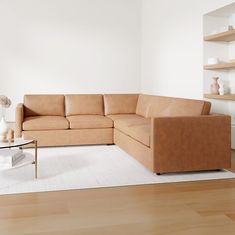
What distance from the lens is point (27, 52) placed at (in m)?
7.55

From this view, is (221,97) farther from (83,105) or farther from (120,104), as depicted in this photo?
(83,105)

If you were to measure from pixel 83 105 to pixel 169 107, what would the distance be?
1841 millimetres

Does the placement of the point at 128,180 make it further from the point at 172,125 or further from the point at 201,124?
the point at 201,124

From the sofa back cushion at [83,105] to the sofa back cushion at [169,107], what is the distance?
0.70 metres

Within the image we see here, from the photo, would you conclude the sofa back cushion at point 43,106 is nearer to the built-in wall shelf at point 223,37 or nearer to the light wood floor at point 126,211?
the built-in wall shelf at point 223,37

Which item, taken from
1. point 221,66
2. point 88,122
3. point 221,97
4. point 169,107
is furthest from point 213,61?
point 88,122

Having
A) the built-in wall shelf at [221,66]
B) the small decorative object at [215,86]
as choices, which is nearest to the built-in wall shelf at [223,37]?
Answer: the built-in wall shelf at [221,66]

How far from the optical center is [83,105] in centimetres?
625

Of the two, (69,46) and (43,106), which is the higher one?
(69,46)

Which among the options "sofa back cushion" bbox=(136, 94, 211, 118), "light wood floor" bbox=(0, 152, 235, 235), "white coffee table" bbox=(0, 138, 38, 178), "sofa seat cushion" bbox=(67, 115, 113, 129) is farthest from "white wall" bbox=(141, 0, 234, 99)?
"white coffee table" bbox=(0, 138, 38, 178)

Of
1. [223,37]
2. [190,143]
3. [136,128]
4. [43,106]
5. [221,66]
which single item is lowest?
[190,143]

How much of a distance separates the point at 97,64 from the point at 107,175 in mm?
4401

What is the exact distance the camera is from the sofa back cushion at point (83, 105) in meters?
6.21

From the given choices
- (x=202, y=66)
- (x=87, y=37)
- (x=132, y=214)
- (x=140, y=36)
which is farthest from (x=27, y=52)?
(x=132, y=214)
